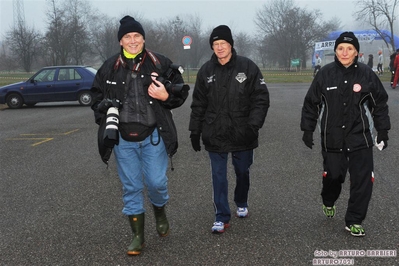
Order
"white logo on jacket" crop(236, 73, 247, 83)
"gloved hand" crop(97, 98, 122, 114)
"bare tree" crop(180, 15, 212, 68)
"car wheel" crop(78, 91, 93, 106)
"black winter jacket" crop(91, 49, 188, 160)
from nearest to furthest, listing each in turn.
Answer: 1. "gloved hand" crop(97, 98, 122, 114)
2. "black winter jacket" crop(91, 49, 188, 160)
3. "white logo on jacket" crop(236, 73, 247, 83)
4. "car wheel" crop(78, 91, 93, 106)
5. "bare tree" crop(180, 15, 212, 68)

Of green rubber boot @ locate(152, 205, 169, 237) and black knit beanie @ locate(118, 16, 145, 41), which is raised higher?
black knit beanie @ locate(118, 16, 145, 41)

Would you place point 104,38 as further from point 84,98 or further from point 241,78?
point 241,78

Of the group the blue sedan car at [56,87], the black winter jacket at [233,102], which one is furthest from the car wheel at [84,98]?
the black winter jacket at [233,102]

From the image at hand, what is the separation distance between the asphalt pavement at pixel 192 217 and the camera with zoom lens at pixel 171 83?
1240 millimetres

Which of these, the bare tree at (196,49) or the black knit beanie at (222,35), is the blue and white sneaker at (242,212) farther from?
the bare tree at (196,49)

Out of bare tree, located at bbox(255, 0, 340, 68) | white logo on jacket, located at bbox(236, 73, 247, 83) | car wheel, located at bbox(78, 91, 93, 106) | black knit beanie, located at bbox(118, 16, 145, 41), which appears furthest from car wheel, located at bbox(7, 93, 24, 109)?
bare tree, located at bbox(255, 0, 340, 68)

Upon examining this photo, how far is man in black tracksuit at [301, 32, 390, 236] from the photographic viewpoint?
154 inches

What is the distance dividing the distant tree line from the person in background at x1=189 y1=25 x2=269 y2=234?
4938cm

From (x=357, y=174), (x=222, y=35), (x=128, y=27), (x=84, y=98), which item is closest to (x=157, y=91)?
(x=128, y=27)

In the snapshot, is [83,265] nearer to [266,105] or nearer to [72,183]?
[266,105]

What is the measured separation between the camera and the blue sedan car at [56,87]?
16.8 m

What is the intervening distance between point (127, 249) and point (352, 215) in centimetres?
190

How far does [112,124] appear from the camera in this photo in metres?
3.53

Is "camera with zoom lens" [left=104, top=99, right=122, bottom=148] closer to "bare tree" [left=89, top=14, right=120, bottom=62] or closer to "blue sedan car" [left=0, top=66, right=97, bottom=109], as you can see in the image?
"blue sedan car" [left=0, top=66, right=97, bottom=109]
